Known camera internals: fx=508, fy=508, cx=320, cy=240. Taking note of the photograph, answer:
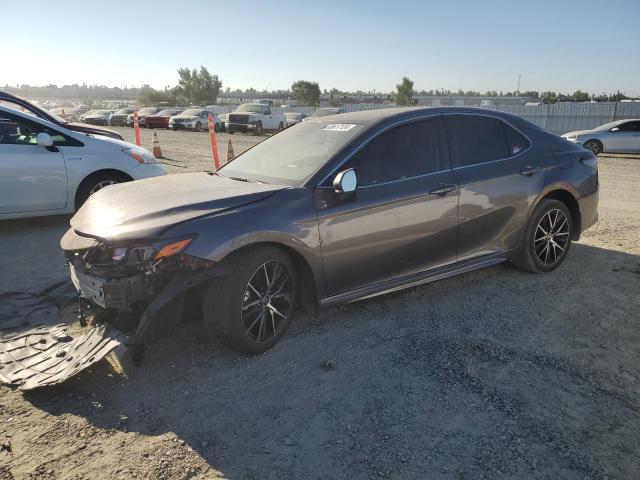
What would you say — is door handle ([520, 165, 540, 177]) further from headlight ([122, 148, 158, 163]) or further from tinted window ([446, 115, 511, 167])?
headlight ([122, 148, 158, 163])

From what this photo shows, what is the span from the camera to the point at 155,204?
3.50m

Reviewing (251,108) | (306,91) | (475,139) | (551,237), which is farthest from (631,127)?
(306,91)

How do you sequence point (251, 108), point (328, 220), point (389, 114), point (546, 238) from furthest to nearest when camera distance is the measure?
point (251, 108) < point (546, 238) < point (389, 114) < point (328, 220)

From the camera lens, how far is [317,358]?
3.54 metres

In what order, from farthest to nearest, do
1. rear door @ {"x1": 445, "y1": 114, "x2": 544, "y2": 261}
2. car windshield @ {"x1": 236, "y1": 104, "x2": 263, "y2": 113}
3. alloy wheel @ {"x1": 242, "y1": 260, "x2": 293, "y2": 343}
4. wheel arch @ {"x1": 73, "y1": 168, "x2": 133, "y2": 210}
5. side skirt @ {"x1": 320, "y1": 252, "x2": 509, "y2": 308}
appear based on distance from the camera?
car windshield @ {"x1": 236, "y1": 104, "x2": 263, "y2": 113} → wheel arch @ {"x1": 73, "y1": 168, "x2": 133, "y2": 210} → rear door @ {"x1": 445, "y1": 114, "x2": 544, "y2": 261} → side skirt @ {"x1": 320, "y1": 252, "x2": 509, "y2": 308} → alloy wheel @ {"x1": 242, "y1": 260, "x2": 293, "y2": 343}

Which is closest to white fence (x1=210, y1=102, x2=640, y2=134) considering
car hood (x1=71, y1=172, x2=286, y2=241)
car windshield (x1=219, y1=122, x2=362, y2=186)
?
car windshield (x1=219, y1=122, x2=362, y2=186)

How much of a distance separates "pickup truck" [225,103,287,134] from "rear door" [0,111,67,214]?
2295cm

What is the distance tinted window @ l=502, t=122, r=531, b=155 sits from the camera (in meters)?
4.82

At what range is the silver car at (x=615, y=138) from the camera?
654 inches

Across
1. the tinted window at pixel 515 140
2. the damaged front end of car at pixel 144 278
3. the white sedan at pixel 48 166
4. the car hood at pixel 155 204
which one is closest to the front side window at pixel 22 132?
the white sedan at pixel 48 166

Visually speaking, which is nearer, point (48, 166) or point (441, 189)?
point (441, 189)

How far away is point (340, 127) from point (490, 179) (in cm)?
142

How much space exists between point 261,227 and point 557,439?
211cm

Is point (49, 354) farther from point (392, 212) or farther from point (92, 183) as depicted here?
point (92, 183)
